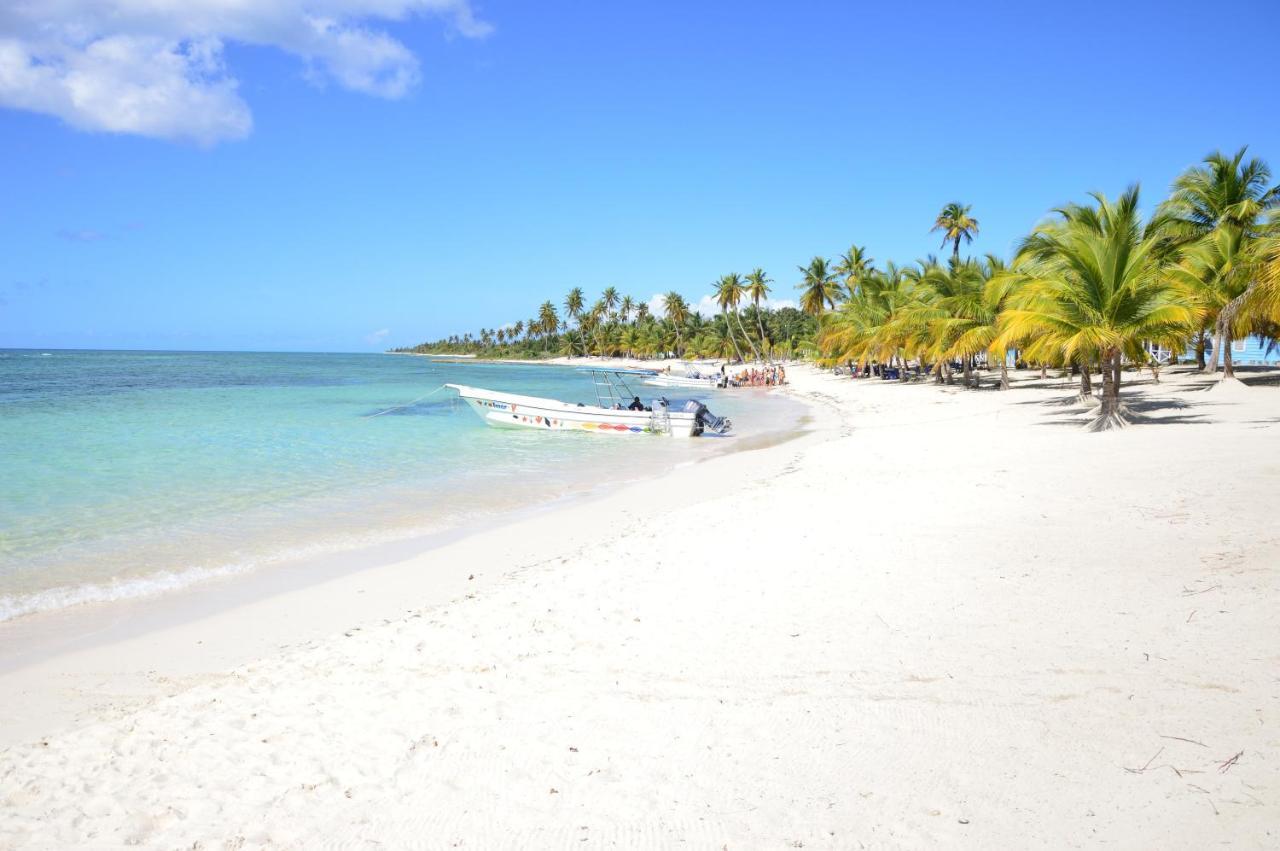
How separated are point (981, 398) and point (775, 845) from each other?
26.5m

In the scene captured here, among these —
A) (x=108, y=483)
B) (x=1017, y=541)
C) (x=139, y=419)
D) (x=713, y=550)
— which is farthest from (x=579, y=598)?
(x=139, y=419)

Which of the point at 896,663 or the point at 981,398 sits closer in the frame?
the point at 896,663

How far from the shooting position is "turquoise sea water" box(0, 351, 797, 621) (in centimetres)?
884

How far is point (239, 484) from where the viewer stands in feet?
45.9

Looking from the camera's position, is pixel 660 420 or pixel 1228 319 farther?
pixel 660 420

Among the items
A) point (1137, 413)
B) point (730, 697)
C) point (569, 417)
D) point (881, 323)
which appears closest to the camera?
point (730, 697)

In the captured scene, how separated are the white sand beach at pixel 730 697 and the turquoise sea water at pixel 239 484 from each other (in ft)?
7.96

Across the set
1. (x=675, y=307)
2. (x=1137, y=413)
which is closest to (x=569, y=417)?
(x=1137, y=413)

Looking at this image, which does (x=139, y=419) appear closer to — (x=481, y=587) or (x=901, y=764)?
(x=481, y=587)

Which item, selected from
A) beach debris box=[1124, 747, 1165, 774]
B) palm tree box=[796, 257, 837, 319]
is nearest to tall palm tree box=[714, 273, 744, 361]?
palm tree box=[796, 257, 837, 319]

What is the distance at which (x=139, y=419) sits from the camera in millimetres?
27750

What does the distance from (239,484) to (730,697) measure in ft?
43.2

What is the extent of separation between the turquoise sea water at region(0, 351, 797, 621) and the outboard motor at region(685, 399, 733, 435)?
0.93 m

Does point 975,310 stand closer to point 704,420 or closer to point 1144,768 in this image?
point 704,420
